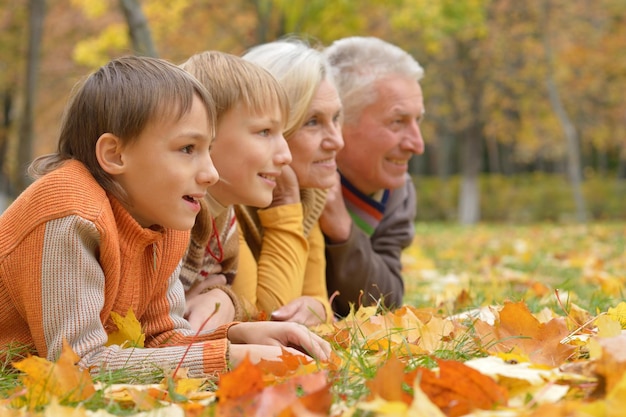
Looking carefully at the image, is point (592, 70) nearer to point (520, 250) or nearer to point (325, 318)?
point (520, 250)

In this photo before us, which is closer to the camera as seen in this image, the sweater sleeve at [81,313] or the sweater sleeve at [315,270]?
the sweater sleeve at [81,313]

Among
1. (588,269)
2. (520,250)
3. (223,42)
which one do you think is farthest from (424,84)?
(588,269)

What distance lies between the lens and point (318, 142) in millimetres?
3406

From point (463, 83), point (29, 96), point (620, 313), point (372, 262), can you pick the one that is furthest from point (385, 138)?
point (463, 83)

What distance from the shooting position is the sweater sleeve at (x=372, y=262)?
378 centimetres

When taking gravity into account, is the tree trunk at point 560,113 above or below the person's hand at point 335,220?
below

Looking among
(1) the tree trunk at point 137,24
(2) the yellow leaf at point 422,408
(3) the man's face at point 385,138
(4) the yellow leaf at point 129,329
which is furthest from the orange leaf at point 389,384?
(1) the tree trunk at point 137,24

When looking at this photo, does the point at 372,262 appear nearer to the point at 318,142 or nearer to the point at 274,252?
the point at 274,252

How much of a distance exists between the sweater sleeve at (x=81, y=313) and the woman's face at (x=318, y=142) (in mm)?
1356

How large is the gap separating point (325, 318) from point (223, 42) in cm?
1471

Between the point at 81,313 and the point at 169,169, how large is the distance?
1.47ft

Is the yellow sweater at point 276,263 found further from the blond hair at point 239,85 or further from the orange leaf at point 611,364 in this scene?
the orange leaf at point 611,364

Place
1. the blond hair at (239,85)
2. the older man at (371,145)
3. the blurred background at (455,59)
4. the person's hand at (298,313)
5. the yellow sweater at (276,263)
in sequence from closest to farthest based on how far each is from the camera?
the blond hair at (239,85) → the person's hand at (298,313) → the yellow sweater at (276,263) → the older man at (371,145) → the blurred background at (455,59)

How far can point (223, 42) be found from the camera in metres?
17.4
